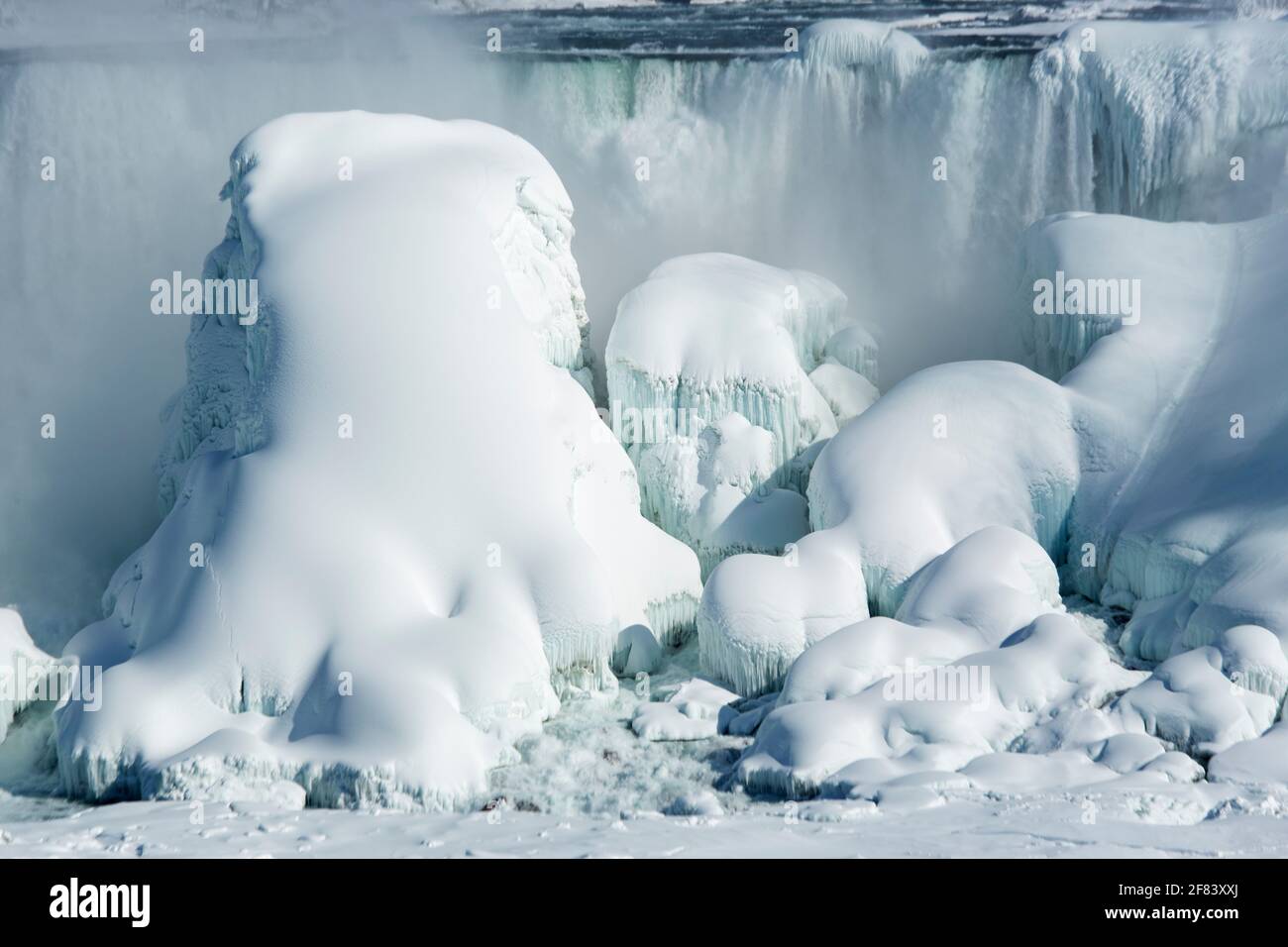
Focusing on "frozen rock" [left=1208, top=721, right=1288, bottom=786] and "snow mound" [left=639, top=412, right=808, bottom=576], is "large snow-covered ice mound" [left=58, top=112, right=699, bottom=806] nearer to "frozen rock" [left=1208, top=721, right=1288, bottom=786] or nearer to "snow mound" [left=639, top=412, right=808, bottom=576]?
"snow mound" [left=639, top=412, right=808, bottom=576]

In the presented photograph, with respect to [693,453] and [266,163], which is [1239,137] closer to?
[693,453]

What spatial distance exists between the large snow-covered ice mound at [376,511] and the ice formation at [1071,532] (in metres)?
1.44

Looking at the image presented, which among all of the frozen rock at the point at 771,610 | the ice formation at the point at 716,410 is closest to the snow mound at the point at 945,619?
the frozen rock at the point at 771,610

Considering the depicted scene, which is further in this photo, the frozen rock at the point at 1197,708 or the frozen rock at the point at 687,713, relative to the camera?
the frozen rock at the point at 687,713

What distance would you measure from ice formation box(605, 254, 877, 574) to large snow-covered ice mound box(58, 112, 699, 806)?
0.60 m

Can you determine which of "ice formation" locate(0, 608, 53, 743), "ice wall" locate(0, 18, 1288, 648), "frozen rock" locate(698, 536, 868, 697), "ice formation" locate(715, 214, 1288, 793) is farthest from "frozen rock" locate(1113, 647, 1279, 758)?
"ice formation" locate(0, 608, 53, 743)

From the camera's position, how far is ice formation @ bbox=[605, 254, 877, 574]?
45.3 ft

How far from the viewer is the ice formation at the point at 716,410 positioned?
13.8 m

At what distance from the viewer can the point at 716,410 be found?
1416 cm

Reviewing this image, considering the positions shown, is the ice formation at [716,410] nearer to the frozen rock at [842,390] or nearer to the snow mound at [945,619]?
the frozen rock at [842,390]

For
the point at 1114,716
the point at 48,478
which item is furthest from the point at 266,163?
the point at 1114,716

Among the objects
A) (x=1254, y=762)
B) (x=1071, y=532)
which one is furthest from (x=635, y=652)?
(x=1254, y=762)

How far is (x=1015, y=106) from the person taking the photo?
16.7 m

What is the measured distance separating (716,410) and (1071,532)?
304 cm
